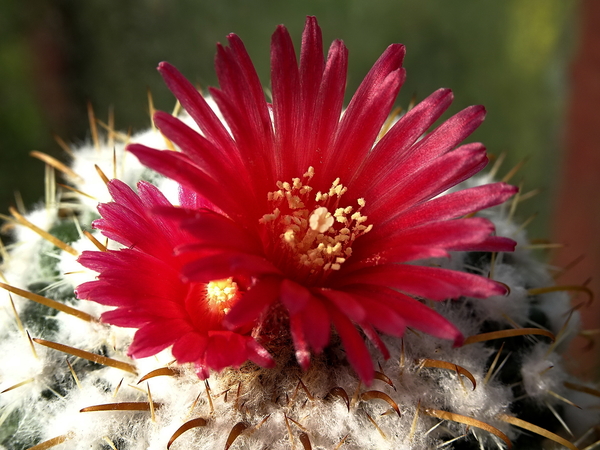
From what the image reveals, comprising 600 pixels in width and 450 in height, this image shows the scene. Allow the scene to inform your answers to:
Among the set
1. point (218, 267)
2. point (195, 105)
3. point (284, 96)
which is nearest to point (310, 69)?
point (284, 96)

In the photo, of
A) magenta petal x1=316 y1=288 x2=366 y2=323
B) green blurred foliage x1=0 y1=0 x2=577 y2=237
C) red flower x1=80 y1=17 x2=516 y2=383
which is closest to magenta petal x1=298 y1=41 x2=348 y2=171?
red flower x1=80 y1=17 x2=516 y2=383

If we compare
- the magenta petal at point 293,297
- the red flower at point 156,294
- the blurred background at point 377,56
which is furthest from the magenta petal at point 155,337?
the blurred background at point 377,56

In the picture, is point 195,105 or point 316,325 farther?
point 195,105

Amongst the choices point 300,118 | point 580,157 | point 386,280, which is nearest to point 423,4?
point 580,157

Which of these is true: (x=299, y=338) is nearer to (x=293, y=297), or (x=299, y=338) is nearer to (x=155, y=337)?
(x=293, y=297)

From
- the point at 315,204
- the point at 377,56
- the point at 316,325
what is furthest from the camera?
the point at 377,56

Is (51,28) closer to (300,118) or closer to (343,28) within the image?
(343,28)

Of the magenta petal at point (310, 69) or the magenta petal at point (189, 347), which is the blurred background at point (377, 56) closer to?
the magenta petal at point (310, 69)
